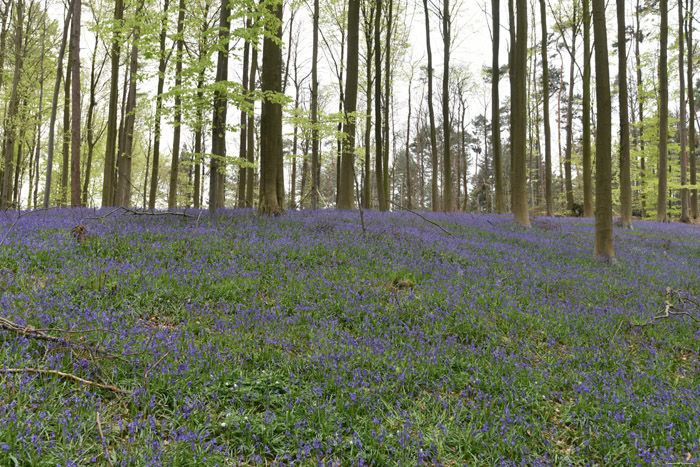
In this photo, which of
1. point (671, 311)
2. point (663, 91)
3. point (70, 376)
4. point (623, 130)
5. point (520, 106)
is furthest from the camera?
point (663, 91)

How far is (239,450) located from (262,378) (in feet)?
2.81

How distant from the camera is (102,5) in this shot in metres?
19.8

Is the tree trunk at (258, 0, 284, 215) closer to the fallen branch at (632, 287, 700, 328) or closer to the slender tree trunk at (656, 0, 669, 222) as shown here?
the fallen branch at (632, 287, 700, 328)

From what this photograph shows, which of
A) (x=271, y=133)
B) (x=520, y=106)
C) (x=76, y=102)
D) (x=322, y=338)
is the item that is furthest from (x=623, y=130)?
(x=76, y=102)

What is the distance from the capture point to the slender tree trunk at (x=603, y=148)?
31.6 feet

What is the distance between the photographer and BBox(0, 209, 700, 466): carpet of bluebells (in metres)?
2.89

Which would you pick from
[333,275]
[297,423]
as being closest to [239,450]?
[297,423]

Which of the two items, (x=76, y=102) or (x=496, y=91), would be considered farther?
(x=496, y=91)

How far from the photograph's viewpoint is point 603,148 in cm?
962

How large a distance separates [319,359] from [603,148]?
9805mm

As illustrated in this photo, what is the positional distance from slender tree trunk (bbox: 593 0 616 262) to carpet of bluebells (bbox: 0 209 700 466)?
2244 mm

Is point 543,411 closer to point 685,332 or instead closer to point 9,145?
point 685,332

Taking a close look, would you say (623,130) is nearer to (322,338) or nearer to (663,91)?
(663,91)

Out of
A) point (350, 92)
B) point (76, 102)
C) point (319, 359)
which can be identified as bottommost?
point (319, 359)
